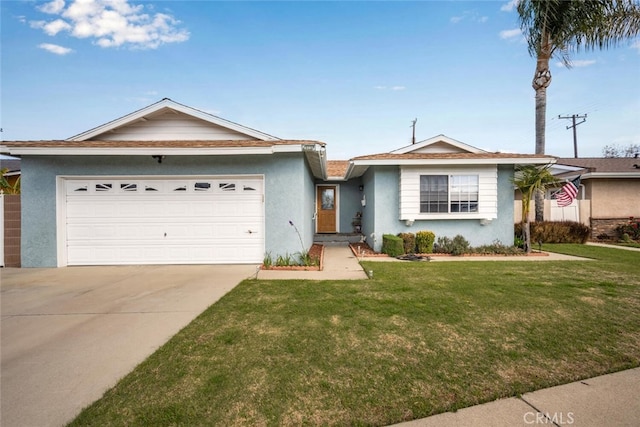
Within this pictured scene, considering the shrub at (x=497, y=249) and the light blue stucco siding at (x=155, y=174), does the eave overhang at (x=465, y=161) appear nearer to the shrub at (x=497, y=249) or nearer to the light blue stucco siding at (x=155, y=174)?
the shrub at (x=497, y=249)

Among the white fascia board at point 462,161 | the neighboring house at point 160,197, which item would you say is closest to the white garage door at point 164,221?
the neighboring house at point 160,197

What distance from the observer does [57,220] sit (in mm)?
7555

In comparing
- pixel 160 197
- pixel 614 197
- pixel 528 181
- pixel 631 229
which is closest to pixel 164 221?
pixel 160 197

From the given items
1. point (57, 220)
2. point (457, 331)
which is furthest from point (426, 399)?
point (57, 220)

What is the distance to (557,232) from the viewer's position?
12297 mm

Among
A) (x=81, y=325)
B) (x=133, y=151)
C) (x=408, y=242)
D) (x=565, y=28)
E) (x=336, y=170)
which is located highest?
(x=565, y=28)

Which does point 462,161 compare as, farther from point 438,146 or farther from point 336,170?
point 336,170

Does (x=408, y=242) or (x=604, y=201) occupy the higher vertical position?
(x=604, y=201)

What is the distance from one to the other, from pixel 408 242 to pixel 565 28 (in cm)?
1152

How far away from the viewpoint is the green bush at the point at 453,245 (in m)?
9.16

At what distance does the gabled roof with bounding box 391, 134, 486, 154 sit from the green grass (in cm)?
574

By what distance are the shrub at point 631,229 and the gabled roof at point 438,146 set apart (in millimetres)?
9585

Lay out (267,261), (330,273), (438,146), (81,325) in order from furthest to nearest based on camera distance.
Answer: (438,146)
(267,261)
(330,273)
(81,325)

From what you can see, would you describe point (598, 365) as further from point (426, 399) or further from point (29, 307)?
point (29, 307)
